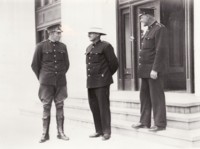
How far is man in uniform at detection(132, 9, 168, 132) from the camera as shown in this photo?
4.27m

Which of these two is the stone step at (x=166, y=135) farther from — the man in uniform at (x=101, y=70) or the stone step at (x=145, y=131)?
the man in uniform at (x=101, y=70)

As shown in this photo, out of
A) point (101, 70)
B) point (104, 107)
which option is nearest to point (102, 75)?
point (101, 70)

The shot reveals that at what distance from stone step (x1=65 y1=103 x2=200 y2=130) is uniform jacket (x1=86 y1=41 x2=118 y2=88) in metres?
0.88

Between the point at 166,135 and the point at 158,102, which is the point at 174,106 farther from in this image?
the point at 166,135

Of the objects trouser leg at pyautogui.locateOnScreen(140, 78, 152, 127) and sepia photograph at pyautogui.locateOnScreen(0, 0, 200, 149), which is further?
trouser leg at pyautogui.locateOnScreen(140, 78, 152, 127)

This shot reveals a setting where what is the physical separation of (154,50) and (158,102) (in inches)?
26.2

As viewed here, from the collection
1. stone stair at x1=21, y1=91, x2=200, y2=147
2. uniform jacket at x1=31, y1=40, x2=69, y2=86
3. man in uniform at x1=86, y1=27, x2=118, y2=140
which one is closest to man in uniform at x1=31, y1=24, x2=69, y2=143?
uniform jacket at x1=31, y1=40, x2=69, y2=86

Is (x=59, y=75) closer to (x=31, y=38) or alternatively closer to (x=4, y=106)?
(x=4, y=106)

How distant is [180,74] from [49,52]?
9.53ft

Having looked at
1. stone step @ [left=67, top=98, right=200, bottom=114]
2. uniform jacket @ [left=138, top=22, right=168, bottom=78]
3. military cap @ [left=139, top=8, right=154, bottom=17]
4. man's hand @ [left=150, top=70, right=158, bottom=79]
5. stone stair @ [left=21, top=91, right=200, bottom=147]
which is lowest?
stone stair @ [left=21, top=91, right=200, bottom=147]

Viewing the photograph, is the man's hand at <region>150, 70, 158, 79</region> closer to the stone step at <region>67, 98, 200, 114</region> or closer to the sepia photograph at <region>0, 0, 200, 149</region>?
the sepia photograph at <region>0, 0, 200, 149</region>

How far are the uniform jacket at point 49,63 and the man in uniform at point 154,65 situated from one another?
1.06m

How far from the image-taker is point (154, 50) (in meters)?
4.37

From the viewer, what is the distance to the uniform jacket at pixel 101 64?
4402 millimetres
